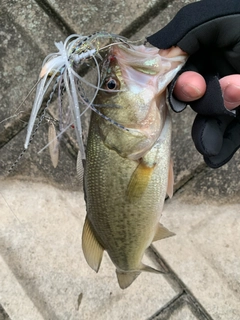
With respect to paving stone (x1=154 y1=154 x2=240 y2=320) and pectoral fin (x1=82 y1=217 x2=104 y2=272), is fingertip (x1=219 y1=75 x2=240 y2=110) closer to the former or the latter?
pectoral fin (x1=82 y1=217 x2=104 y2=272)

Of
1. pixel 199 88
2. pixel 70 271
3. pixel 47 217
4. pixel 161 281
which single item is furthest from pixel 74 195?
pixel 199 88

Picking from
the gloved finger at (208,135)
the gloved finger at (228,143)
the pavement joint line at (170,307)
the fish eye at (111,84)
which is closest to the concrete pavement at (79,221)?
the pavement joint line at (170,307)

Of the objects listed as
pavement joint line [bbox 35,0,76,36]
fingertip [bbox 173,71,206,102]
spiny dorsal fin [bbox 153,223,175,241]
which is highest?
pavement joint line [bbox 35,0,76,36]

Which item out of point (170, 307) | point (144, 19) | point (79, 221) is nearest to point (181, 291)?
point (170, 307)

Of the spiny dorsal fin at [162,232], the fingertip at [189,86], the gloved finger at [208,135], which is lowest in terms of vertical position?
the spiny dorsal fin at [162,232]

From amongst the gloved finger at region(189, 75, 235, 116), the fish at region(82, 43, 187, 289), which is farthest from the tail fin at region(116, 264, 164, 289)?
the gloved finger at region(189, 75, 235, 116)

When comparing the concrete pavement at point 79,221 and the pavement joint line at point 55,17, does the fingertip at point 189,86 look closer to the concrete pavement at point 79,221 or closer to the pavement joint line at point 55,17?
the concrete pavement at point 79,221
